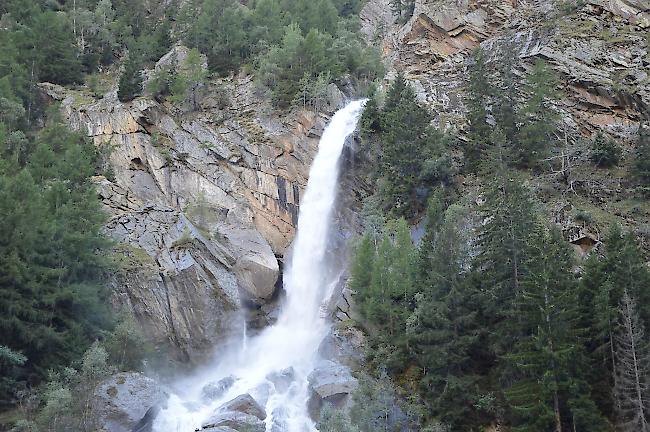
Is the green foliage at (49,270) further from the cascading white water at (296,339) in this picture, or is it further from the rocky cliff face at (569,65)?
the rocky cliff face at (569,65)

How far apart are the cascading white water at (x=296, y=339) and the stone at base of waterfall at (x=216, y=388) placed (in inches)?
11.2

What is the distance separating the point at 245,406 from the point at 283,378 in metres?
3.34

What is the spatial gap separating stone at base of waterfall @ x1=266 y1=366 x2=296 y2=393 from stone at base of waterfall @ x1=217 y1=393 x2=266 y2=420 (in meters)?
2.05

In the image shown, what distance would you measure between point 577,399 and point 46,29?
48869 mm

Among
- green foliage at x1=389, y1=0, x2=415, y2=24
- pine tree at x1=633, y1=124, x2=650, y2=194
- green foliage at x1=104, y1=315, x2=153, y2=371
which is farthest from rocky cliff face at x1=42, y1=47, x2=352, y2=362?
pine tree at x1=633, y1=124, x2=650, y2=194

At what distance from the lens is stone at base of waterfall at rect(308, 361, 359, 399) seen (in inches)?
1165

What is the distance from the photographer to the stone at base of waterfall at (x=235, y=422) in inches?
1078

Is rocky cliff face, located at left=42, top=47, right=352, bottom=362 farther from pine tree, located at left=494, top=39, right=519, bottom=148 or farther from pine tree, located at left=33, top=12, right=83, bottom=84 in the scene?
pine tree, located at left=494, top=39, right=519, bottom=148

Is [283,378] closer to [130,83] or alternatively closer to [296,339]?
[296,339]

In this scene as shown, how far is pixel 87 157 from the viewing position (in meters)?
40.4

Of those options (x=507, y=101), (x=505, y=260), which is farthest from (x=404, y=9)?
(x=505, y=260)

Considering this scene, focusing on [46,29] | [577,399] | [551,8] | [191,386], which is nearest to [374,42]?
[551,8]

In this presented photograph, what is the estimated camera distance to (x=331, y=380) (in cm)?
3059

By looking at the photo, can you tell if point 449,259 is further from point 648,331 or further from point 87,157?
point 87,157
